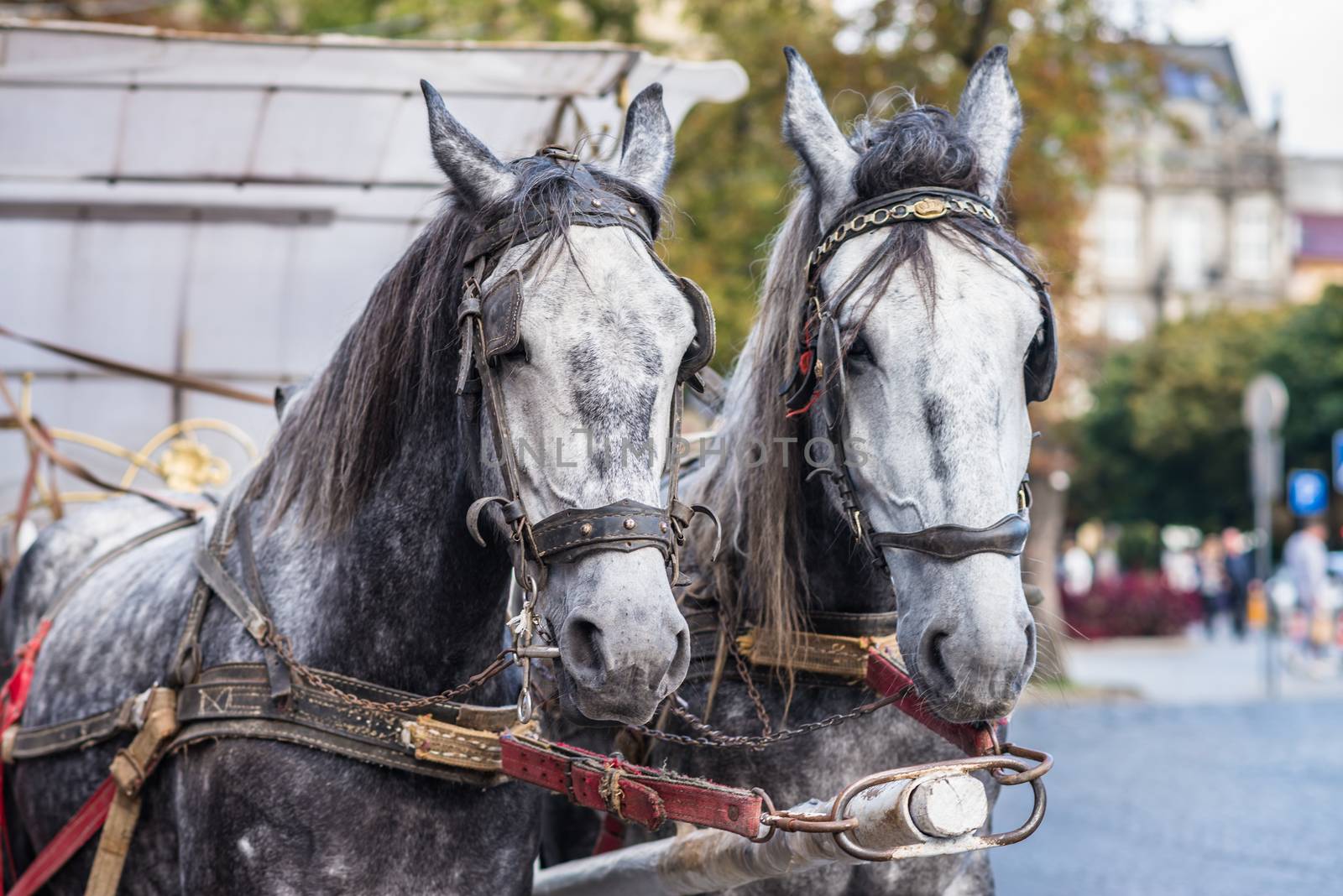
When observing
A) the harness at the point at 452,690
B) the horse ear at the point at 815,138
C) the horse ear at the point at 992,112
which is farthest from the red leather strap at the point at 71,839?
the horse ear at the point at 992,112

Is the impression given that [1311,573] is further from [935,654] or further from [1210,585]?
[935,654]

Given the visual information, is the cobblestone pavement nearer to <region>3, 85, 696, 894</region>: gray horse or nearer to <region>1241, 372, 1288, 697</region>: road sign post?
<region>1241, 372, 1288, 697</region>: road sign post

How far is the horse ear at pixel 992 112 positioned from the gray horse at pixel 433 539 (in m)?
0.74

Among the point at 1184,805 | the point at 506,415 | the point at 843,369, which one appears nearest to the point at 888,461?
the point at 843,369

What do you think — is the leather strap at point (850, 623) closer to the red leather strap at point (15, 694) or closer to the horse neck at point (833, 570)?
the horse neck at point (833, 570)

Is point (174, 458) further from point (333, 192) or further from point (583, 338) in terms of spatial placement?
point (583, 338)

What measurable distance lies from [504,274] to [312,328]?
12.9 feet

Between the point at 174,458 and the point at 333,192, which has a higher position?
the point at 333,192

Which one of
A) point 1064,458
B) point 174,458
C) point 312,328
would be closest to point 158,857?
point 174,458

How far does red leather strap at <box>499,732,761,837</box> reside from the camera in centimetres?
266

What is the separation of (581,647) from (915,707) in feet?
2.76

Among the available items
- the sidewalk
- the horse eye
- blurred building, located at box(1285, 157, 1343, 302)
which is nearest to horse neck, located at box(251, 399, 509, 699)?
the horse eye

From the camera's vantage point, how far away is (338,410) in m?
2.97

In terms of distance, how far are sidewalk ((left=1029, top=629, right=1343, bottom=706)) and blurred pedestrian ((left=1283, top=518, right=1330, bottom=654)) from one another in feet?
2.05
